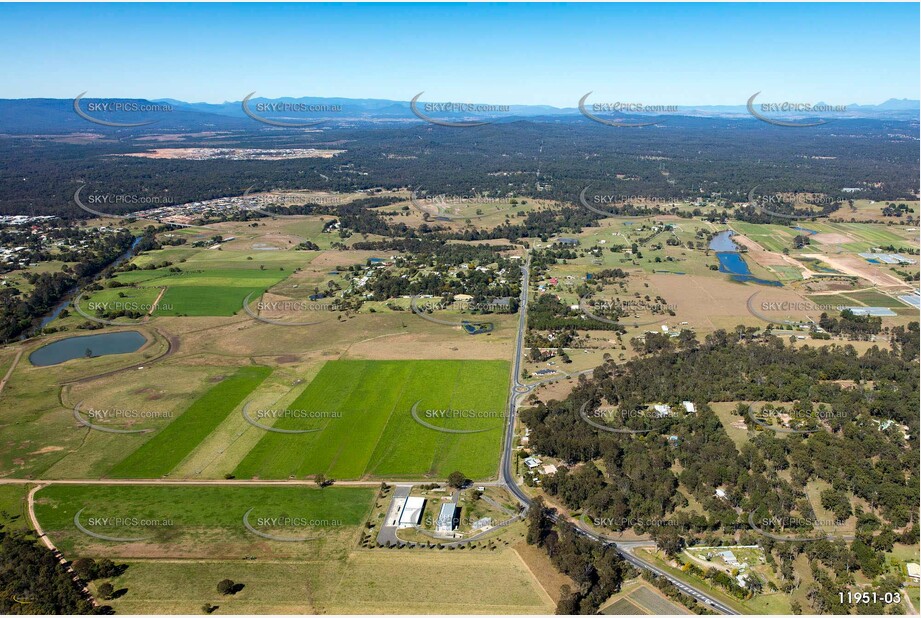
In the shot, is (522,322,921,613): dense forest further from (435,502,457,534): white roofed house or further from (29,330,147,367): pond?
(29,330,147,367): pond

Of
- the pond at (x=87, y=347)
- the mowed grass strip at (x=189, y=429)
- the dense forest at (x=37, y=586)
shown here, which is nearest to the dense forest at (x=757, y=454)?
the mowed grass strip at (x=189, y=429)

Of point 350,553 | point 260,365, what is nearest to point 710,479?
point 350,553

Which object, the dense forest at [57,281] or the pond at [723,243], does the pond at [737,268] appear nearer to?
the pond at [723,243]

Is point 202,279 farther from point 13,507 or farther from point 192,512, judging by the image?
point 192,512

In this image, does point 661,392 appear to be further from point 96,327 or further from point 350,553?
point 96,327

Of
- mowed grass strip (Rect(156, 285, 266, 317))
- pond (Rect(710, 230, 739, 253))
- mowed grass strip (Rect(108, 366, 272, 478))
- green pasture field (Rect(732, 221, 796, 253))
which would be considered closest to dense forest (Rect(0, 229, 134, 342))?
mowed grass strip (Rect(156, 285, 266, 317))

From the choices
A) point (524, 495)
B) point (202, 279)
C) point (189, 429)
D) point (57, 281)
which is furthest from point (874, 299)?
point (57, 281)
